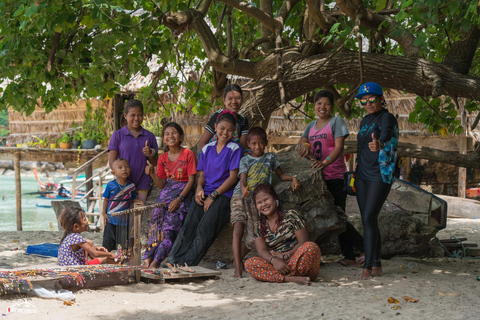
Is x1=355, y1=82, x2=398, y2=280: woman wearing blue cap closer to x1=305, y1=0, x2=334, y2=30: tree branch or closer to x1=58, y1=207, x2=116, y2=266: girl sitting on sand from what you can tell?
x1=305, y1=0, x2=334, y2=30: tree branch

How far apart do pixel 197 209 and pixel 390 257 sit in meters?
2.30

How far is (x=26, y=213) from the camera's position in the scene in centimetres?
2103

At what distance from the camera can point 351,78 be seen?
5.68m

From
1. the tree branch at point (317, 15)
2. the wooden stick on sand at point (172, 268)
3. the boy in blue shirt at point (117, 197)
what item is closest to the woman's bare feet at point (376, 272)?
the wooden stick on sand at point (172, 268)

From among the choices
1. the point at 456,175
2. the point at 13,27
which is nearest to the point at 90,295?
the point at 13,27

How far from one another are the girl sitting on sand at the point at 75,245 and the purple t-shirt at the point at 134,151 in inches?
30.7

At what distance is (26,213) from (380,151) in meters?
19.9

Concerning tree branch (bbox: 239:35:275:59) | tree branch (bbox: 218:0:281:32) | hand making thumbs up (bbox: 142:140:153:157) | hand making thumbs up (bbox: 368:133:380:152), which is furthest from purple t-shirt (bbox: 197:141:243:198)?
tree branch (bbox: 239:35:275:59)

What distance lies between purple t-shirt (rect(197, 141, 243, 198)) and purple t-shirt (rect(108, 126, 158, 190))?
600 mm

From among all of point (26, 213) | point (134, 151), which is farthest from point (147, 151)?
point (26, 213)

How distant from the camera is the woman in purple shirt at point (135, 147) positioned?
4.81m

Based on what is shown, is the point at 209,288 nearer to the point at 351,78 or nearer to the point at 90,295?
the point at 90,295

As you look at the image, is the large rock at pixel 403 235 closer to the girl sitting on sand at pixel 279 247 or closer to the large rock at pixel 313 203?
the large rock at pixel 313 203

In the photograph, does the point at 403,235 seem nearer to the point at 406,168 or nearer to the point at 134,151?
the point at 134,151
